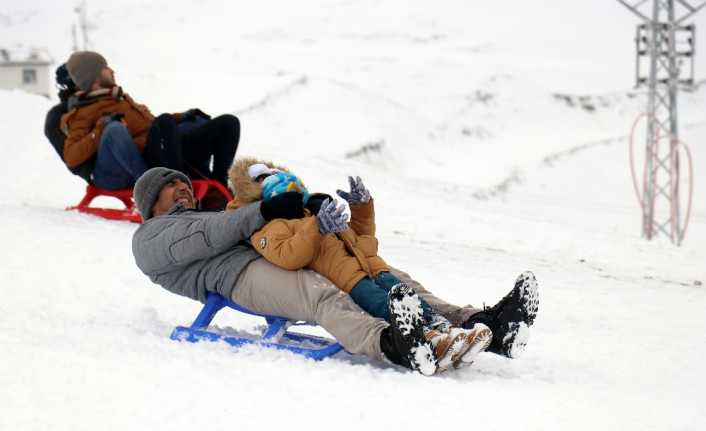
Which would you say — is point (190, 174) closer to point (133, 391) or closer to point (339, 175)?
point (133, 391)

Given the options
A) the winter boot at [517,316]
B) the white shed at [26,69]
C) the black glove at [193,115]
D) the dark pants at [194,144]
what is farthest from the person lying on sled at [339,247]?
the white shed at [26,69]

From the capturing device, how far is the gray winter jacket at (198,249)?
4.34 m

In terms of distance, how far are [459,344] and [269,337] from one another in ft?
3.18

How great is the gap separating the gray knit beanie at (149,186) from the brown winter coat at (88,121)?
12.0 feet

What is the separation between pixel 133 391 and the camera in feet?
11.5

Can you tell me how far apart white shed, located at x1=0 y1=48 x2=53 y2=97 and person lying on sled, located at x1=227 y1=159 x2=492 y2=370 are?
44.1m

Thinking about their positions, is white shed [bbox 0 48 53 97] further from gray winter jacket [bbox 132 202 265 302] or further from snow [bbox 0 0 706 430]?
gray winter jacket [bbox 132 202 265 302]

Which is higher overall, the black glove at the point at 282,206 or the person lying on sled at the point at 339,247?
the black glove at the point at 282,206

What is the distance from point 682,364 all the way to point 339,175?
9.66 meters

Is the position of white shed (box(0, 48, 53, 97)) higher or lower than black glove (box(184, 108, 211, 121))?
lower

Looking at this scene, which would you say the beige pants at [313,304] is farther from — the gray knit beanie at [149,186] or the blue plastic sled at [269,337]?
the gray knit beanie at [149,186]

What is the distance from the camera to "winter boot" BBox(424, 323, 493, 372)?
3881 millimetres

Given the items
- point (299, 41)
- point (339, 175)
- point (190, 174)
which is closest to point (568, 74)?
Result: point (299, 41)

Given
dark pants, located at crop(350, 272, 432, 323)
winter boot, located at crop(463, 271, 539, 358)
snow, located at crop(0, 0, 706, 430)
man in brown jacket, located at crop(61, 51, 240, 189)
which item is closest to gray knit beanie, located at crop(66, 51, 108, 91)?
man in brown jacket, located at crop(61, 51, 240, 189)
